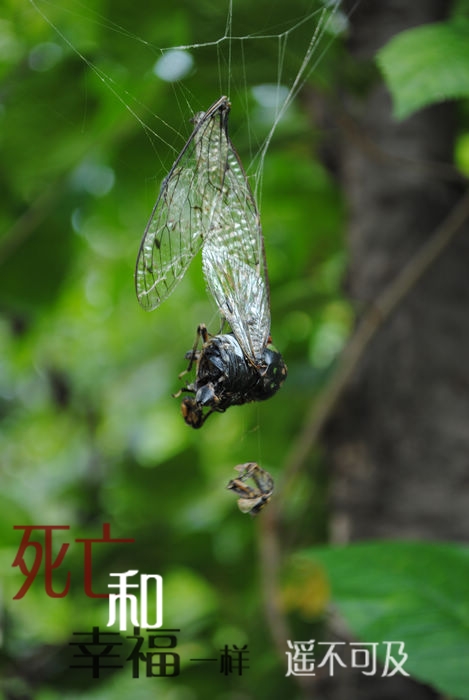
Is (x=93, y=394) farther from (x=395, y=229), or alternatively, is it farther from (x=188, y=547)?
(x=395, y=229)

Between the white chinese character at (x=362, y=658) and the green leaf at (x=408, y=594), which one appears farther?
the white chinese character at (x=362, y=658)

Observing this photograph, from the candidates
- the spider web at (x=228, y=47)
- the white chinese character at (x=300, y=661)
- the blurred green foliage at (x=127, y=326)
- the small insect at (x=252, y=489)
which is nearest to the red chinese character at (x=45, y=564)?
the blurred green foliage at (x=127, y=326)

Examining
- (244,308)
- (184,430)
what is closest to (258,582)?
(184,430)

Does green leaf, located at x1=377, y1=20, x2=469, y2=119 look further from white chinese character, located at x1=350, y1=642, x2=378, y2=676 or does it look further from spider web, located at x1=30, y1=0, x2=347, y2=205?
white chinese character, located at x1=350, y1=642, x2=378, y2=676

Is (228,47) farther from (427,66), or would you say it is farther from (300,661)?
(300,661)

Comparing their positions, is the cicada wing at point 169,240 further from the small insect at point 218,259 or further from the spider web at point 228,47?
the spider web at point 228,47

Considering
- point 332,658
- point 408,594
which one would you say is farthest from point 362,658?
point 408,594

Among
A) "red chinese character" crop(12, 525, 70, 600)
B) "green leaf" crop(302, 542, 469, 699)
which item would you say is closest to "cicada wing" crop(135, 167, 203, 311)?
"green leaf" crop(302, 542, 469, 699)
